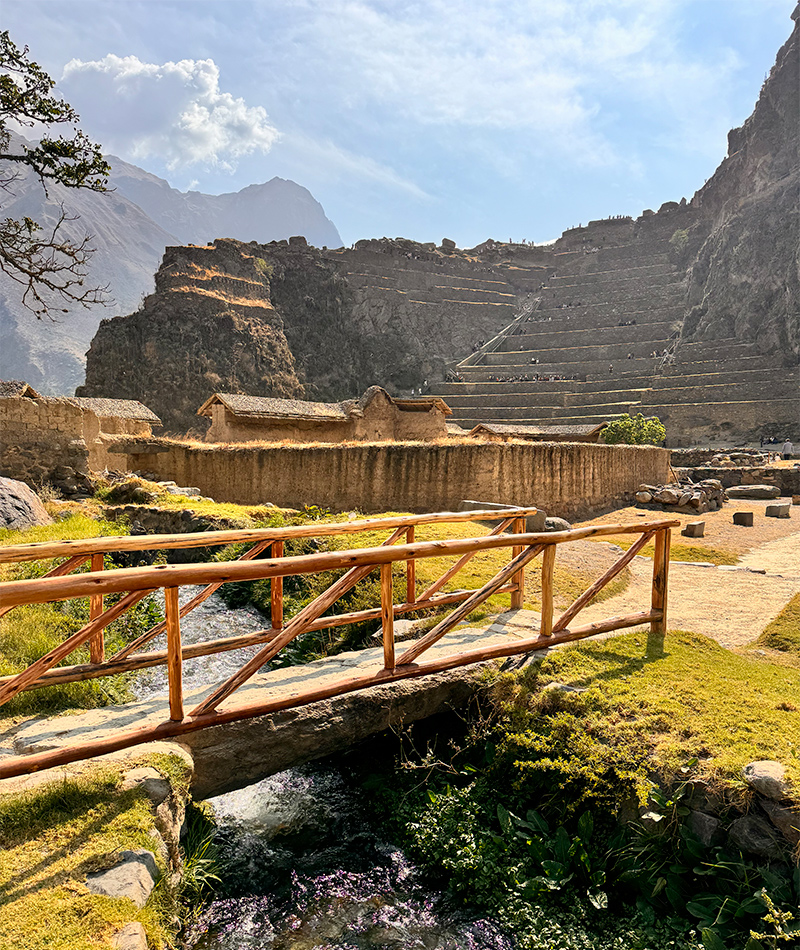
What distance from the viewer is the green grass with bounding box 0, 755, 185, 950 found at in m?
2.51

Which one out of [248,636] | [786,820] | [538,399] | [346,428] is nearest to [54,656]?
[248,636]

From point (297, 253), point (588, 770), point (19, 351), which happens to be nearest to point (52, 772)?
point (588, 770)

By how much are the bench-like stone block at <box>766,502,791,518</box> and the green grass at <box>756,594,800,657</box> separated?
47.6 ft

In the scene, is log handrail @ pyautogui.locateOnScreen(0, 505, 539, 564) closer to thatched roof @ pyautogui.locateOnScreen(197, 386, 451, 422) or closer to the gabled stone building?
the gabled stone building

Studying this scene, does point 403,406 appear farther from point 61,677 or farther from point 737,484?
point 61,677

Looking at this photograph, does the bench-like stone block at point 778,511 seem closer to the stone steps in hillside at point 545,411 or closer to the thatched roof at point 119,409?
the thatched roof at point 119,409

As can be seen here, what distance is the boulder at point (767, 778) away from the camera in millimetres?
3359

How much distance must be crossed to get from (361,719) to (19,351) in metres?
163

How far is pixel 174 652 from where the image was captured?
145 inches

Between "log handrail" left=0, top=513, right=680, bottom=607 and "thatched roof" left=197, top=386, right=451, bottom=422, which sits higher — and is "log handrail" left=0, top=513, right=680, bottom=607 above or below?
below

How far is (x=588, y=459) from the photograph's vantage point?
18.1 metres

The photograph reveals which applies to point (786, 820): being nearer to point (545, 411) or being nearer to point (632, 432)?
point (632, 432)

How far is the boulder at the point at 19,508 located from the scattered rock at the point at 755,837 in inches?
453

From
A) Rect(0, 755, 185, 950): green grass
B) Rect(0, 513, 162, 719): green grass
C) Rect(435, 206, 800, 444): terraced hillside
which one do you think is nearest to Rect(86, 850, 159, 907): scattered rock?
Rect(0, 755, 185, 950): green grass
